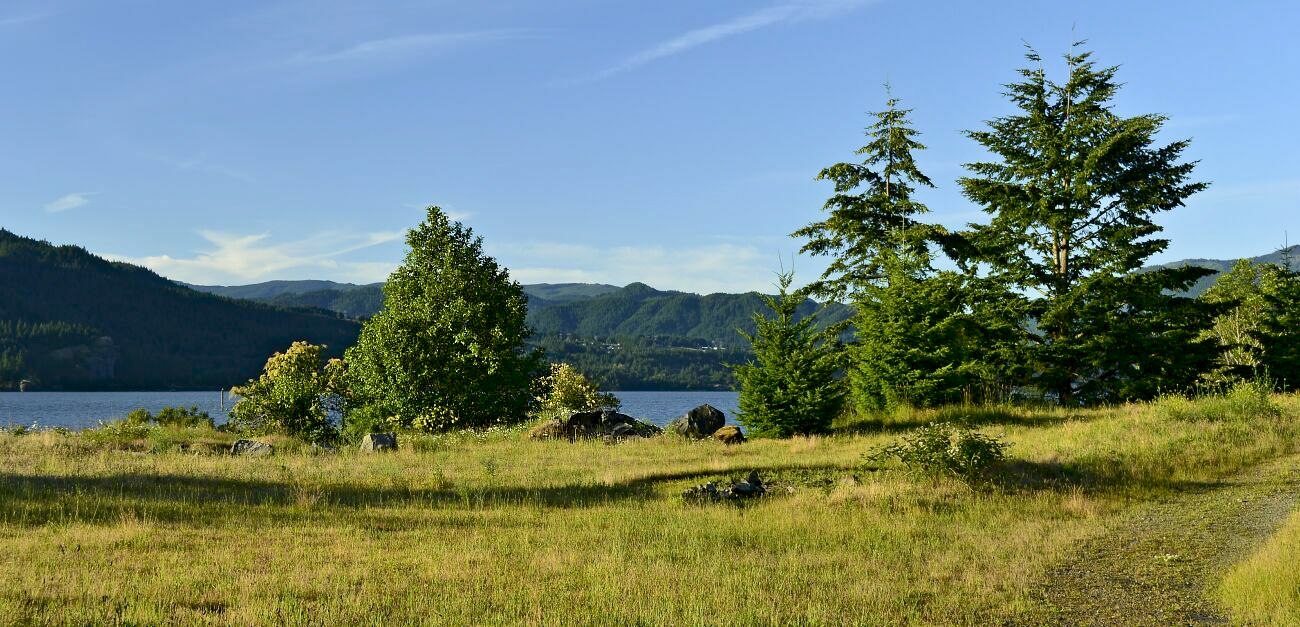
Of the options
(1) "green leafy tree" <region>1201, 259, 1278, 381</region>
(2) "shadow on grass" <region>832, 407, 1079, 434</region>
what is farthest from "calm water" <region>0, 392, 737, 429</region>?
(1) "green leafy tree" <region>1201, 259, 1278, 381</region>

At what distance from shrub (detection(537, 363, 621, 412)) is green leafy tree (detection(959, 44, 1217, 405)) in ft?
68.8

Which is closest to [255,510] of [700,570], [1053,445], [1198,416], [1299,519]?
[700,570]

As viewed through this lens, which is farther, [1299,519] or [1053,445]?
[1053,445]

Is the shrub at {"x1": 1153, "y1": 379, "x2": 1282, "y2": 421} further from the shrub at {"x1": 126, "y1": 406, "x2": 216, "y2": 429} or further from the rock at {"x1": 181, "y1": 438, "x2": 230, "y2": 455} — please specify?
the shrub at {"x1": 126, "y1": 406, "x2": 216, "y2": 429}

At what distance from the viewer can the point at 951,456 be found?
16250 mm

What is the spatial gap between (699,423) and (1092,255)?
1713cm

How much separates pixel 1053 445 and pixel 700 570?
1396 cm

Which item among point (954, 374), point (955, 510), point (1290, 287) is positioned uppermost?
point (1290, 287)

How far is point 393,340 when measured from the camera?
115 feet

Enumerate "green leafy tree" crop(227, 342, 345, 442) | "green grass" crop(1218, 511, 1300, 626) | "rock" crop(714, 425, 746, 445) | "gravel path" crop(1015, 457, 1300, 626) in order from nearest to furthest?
"green grass" crop(1218, 511, 1300, 626)
"gravel path" crop(1015, 457, 1300, 626)
"rock" crop(714, 425, 746, 445)
"green leafy tree" crop(227, 342, 345, 442)

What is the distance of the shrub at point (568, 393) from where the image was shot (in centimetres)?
4422

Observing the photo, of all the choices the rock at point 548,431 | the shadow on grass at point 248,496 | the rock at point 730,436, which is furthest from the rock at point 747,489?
the rock at point 548,431

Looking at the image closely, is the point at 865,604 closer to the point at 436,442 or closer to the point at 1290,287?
the point at 436,442

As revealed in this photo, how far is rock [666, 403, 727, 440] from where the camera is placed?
89.7 ft
